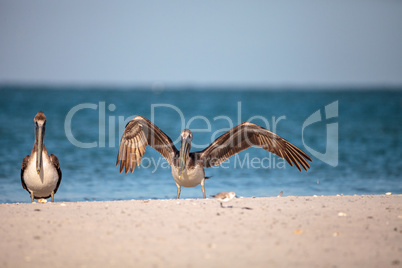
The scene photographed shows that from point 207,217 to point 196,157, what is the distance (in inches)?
110

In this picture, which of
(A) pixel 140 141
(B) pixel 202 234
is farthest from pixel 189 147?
(B) pixel 202 234

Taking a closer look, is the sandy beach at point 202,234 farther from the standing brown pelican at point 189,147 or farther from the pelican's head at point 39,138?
the standing brown pelican at point 189,147

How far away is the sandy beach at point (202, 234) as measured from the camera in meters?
5.20

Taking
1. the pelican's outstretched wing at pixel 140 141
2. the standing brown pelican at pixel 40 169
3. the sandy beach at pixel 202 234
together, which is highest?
the pelican's outstretched wing at pixel 140 141

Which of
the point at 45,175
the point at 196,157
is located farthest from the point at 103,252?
the point at 196,157

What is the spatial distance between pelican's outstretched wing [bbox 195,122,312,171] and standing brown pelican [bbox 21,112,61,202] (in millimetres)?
2479

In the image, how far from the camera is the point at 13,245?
5.62 m

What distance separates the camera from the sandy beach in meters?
5.20

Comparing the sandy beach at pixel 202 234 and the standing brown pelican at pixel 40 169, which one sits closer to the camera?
the sandy beach at pixel 202 234

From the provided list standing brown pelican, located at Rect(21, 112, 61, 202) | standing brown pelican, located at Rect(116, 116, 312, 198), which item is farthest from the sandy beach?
standing brown pelican, located at Rect(116, 116, 312, 198)

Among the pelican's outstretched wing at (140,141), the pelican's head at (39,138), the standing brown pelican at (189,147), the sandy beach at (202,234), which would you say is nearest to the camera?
the sandy beach at (202,234)

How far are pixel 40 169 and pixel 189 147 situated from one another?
2.50 metres

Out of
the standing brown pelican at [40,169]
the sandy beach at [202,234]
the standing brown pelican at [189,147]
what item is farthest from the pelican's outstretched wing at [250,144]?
the standing brown pelican at [40,169]

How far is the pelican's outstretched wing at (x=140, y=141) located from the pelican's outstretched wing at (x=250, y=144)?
62 cm
